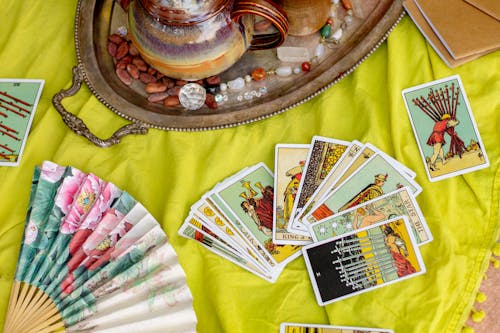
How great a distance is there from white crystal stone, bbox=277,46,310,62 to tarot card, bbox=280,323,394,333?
0.59 m

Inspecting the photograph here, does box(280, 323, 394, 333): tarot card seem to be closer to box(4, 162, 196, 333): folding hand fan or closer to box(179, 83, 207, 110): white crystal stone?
box(4, 162, 196, 333): folding hand fan

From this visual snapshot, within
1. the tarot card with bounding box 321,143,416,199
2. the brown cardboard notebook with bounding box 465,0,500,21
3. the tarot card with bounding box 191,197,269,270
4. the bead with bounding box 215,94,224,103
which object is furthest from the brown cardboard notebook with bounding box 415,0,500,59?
the tarot card with bounding box 191,197,269,270

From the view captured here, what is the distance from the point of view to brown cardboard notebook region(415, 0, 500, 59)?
4.17ft

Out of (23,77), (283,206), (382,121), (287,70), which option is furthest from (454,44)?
(23,77)

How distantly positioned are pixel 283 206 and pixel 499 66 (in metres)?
0.60

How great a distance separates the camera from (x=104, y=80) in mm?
1320

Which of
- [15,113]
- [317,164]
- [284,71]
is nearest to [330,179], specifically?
[317,164]

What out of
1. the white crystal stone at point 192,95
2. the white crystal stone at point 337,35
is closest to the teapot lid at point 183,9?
the white crystal stone at point 192,95

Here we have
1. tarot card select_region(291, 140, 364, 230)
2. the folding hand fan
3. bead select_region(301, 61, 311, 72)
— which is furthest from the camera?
bead select_region(301, 61, 311, 72)

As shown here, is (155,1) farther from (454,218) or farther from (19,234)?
(454,218)

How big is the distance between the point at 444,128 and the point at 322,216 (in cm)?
34

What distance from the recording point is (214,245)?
1182 millimetres

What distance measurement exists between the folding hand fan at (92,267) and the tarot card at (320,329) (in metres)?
0.18

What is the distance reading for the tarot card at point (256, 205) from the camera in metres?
1.17
